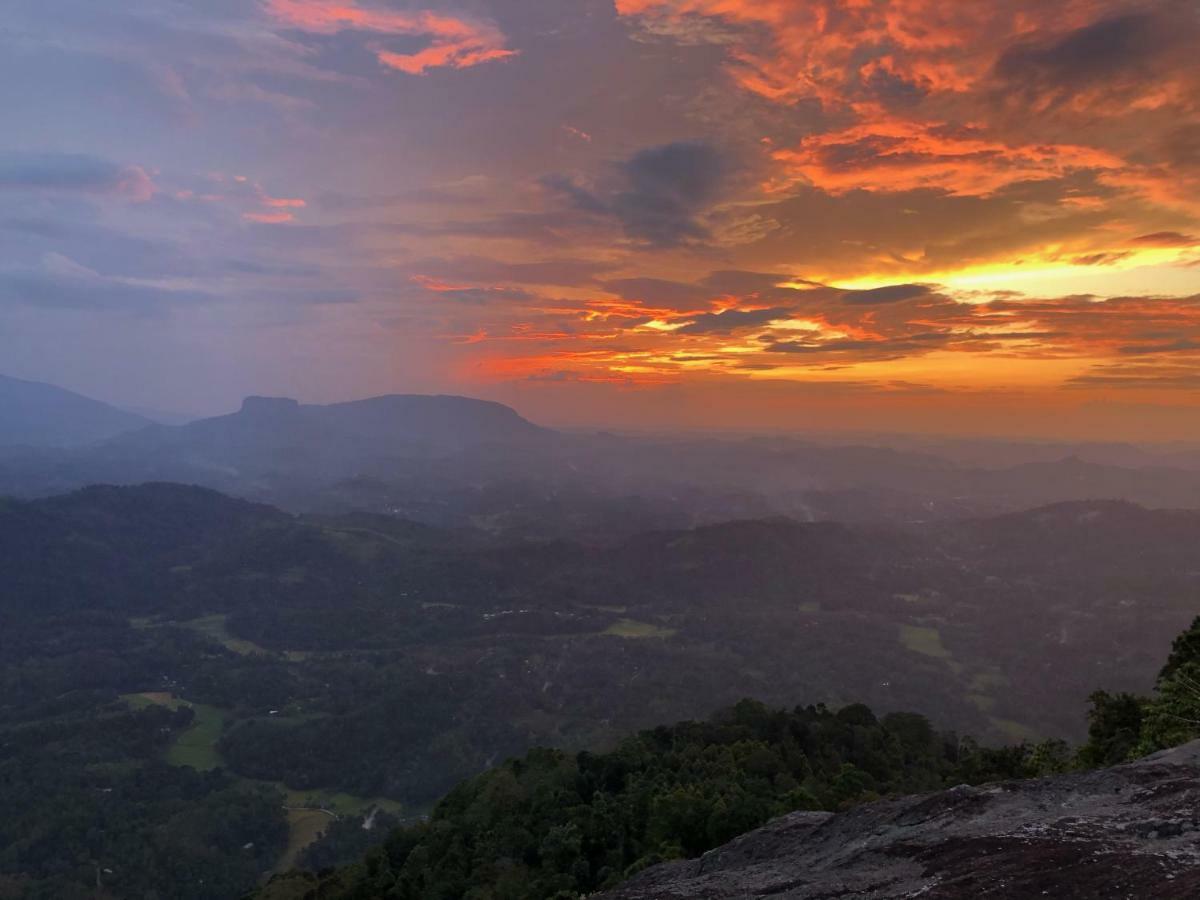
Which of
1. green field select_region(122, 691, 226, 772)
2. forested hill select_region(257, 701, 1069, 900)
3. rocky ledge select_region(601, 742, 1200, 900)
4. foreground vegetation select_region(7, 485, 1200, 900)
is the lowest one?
green field select_region(122, 691, 226, 772)

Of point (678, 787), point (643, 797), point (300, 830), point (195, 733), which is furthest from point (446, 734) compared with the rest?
point (678, 787)

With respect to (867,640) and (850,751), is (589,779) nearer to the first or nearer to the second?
(850,751)

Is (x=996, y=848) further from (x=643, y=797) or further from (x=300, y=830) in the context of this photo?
(x=300, y=830)

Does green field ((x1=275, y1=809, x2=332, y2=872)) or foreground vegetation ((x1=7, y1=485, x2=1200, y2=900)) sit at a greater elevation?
foreground vegetation ((x1=7, y1=485, x2=1200, y2=900))

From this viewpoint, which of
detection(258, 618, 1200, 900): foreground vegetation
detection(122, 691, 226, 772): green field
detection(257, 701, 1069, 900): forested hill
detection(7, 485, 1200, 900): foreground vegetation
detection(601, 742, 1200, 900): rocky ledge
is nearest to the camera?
detection(601, 742, 1200, 900): rocky ledge

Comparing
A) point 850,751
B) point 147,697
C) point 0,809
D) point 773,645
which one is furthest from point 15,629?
point 850,751

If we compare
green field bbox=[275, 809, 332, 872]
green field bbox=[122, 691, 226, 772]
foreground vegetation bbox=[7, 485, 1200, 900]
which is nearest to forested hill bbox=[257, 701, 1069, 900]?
foreground vegetation bbox=[7, 485, 1200, 900]

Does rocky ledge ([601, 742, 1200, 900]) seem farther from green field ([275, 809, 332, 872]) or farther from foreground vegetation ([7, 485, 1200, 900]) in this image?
green field ([275, 809, 332, 872])

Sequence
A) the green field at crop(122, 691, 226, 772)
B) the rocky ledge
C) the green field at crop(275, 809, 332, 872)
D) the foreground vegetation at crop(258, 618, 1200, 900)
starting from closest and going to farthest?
the rocky ledge
the foreground vegetation at crop(258, 618, 1200, 900)
the green field at crop(275, 809, 332, 872)
the green field at crop(122, 691, 226, 772)

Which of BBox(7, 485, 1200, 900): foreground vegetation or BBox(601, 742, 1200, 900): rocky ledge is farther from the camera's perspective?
BBox(7, 485, 1200, 900): foreground vegetation
